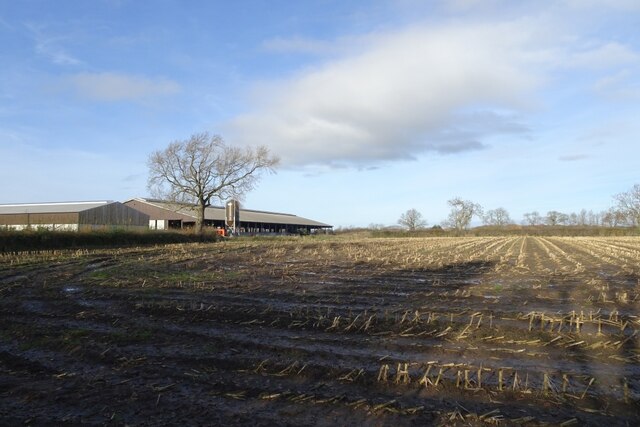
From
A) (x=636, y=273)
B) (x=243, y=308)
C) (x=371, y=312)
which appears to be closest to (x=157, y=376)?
(x=243, y=308)

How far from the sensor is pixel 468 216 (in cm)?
10975

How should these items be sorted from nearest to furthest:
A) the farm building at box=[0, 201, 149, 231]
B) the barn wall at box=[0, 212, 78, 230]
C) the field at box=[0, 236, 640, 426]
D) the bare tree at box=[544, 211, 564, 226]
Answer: the field at box=[0, 236, 640, 426], the barn wall at box=[0, 212, 78, 230], the farm building at box=[0, 201, 149, 231], the bare tree at box=[544, 211, 564, 226]

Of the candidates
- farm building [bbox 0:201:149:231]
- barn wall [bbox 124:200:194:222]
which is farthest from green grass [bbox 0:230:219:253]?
barn wall [bbox 124:200:194:222]

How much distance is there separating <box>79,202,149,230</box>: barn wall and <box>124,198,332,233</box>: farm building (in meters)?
3.38

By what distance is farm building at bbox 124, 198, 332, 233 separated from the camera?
62.3m

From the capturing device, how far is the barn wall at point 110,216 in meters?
46.2

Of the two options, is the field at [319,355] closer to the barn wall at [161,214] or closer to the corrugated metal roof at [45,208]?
the corrugated metal roof at [45,208]

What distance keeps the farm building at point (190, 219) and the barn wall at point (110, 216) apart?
133 inches

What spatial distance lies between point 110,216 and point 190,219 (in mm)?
13848

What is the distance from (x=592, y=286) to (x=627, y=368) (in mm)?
7687

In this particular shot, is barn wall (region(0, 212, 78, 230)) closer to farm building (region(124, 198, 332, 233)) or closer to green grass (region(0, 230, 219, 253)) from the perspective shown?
farm building (region(124, 198, 332, 233))

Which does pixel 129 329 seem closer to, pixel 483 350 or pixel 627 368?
pixel 483 350

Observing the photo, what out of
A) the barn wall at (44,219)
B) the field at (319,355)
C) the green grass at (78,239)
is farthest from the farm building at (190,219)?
the field at (319,355)

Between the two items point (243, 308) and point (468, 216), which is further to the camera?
point (468, 216)
